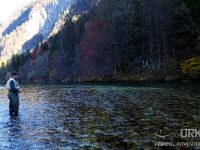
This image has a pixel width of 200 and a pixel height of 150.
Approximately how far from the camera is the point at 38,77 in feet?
483

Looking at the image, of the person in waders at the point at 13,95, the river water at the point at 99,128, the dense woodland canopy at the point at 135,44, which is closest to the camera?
the river water at the point at 99,128

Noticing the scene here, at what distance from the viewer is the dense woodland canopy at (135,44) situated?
60.2 meters

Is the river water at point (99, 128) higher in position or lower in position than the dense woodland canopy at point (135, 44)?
lower

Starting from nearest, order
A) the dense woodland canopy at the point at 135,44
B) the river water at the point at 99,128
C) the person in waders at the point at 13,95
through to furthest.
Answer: the river water at the point at 99,128 < the person in waders at the point at 13,95 < the dense woodland canopy at the point at 135,44

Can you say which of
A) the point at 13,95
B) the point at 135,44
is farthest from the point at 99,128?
the point at 135,44

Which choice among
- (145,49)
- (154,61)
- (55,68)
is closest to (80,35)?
(55,68)

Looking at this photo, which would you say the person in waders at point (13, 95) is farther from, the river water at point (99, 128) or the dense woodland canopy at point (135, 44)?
the dense woodland canopy at point (135, 44)

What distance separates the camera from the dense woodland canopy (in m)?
60.2

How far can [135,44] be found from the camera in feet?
269

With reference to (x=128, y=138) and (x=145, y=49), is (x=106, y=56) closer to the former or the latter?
(x=145, y=49)

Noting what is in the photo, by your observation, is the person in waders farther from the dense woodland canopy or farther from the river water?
the dense woodland canopy

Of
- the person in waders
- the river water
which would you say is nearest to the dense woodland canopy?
the river water

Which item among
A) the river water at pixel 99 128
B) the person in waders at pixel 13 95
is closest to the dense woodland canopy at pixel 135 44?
the river water at pixel 99 128

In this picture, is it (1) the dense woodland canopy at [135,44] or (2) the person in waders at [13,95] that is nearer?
(2) the person in waders at [13,95]
